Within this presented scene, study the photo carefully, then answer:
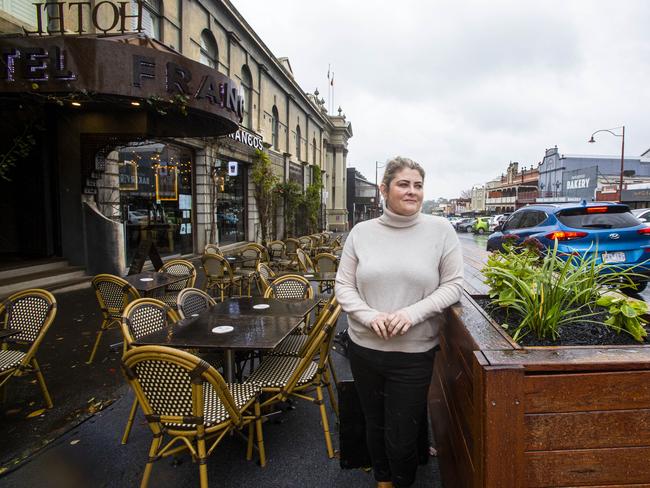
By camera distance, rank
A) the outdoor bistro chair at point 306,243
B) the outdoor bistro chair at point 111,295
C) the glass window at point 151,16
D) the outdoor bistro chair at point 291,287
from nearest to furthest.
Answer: the outdoor bistro chair at point 111,295 → the outdoor bistro chair at point 291,287 → the glass window at point 151,16 → the outdoor bistro chair at point 306,243

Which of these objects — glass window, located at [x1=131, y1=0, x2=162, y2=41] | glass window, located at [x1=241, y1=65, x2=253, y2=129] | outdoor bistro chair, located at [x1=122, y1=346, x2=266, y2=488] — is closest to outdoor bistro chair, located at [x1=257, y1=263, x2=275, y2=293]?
outdoor bistro chair, located at [x1=122, y1=346, x2=266, y2=488]

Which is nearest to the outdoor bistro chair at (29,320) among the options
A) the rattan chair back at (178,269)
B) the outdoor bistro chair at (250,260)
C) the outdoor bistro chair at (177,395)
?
the outdoor bistro chair at (177,395)

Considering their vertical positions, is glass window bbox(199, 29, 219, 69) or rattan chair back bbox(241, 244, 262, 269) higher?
glass window bbox(199, 29, 219, 69)

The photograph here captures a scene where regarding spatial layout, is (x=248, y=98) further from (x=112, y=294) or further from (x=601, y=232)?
(x=601, y=232)

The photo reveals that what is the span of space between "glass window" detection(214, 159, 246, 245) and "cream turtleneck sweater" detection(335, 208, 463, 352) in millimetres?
12718

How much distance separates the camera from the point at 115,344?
5172 mm

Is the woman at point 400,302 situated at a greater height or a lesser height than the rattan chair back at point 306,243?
greater

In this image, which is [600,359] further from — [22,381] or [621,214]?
[621,214]

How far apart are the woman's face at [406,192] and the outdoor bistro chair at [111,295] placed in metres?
3.69

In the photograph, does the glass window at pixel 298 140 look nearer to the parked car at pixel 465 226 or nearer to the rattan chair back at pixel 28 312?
the rattan chair back at pixel 28 312

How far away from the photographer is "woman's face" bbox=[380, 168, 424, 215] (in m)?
2.21

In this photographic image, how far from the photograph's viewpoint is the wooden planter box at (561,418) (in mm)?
1635

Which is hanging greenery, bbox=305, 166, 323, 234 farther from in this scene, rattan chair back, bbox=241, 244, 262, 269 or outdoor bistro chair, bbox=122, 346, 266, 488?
outdoor bistro chair, bbox=122, 346, 266, 488

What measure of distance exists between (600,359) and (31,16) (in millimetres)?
Answer: 10868
